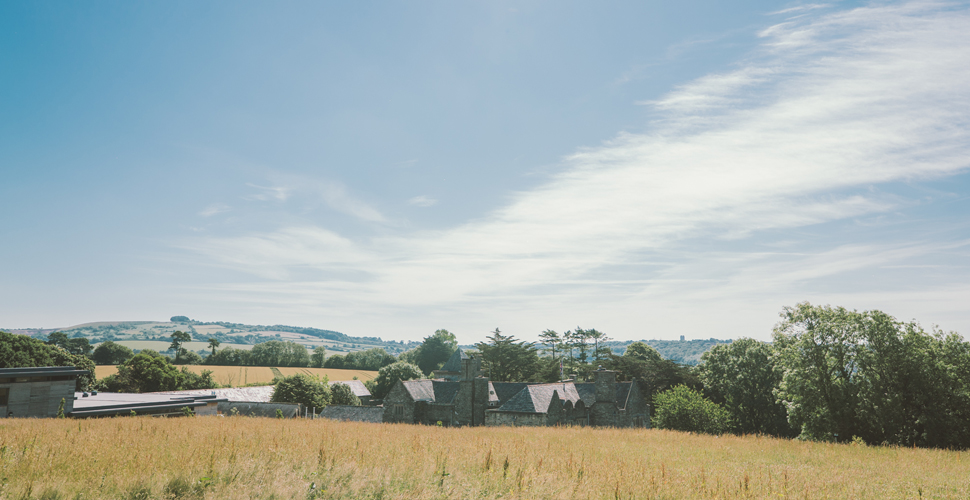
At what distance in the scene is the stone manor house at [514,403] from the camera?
41.5 meters

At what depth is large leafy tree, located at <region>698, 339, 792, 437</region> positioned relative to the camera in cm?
4991

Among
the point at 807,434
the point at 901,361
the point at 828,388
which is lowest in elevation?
the point at 807,434

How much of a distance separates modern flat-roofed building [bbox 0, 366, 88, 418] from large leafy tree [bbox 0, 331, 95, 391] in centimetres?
3068

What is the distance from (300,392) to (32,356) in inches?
1707

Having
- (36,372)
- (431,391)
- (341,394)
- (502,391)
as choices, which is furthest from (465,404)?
(36,372)

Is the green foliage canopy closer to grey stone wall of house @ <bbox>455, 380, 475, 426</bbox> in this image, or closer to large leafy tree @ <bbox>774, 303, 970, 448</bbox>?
grey stone wall of house @ <bbox>455, 380, 475, 426</bbox>

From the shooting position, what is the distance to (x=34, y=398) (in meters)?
34.7

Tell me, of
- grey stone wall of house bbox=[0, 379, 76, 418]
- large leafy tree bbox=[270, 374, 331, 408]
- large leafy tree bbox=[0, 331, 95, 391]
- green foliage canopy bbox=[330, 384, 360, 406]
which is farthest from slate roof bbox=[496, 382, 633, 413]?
large leafy tree bbox=[0, 331, 95, 391]

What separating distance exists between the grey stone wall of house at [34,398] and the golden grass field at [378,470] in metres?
31.9

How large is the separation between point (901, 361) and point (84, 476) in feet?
126

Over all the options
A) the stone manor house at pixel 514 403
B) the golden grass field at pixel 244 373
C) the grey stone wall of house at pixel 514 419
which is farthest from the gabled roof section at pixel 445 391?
the golden grass field at pixel 244 373

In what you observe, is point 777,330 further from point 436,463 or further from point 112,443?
point 112,443

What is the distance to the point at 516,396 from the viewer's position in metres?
42.7

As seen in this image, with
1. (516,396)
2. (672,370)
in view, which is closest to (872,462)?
(516,396)
